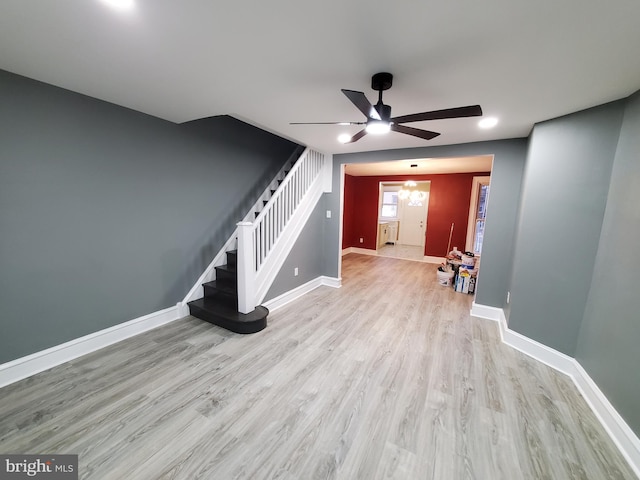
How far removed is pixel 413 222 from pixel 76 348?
323 inches

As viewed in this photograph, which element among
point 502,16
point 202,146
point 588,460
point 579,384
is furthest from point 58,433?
point 579,384

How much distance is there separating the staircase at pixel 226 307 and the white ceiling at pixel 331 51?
204 cm

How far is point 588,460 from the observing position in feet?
4.83

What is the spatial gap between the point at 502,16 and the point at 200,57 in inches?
65.5

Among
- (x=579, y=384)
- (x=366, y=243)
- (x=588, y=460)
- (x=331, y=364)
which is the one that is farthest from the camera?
(x=366, y=243)

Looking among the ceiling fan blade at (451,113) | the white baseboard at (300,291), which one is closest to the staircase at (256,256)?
the white baseboard at (300,291)

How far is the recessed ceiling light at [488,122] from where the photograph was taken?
2416mm

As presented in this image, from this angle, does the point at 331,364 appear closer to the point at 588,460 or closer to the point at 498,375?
the point at 498,375

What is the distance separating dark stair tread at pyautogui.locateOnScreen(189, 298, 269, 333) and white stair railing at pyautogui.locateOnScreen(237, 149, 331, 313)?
112 mm

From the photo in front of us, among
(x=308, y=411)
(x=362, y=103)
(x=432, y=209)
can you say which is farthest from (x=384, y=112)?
(x=432, y=209)

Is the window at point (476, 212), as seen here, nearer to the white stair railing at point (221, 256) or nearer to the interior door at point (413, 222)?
the interior door at point (413, 222)

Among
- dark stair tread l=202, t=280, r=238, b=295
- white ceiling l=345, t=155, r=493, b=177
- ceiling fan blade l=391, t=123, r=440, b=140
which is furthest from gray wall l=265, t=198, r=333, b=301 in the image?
ceiling fan blade l=391, t=123, r=440, b=140

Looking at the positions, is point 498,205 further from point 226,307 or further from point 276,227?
point 226,307

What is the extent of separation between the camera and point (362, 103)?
154 cm
